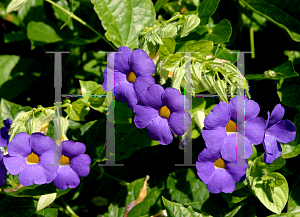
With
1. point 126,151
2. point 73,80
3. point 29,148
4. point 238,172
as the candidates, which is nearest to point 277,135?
point 238,172

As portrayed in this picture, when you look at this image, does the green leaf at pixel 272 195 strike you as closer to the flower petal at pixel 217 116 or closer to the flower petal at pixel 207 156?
the flower petal at pixel 207 156

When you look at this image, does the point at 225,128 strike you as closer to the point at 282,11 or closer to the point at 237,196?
the point at 237,196

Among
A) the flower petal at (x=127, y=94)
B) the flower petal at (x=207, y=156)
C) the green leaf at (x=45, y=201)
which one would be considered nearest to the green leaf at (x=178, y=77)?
the flower petal at (x=127, y=94)

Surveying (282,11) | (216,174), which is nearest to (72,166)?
(216,174)

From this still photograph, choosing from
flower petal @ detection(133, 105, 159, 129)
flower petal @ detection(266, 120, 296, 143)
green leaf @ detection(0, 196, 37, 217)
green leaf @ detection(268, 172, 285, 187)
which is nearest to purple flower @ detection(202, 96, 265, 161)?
flower petal @ detection(266, 120, 296, 143)

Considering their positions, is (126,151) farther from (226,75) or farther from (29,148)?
(226,75)
